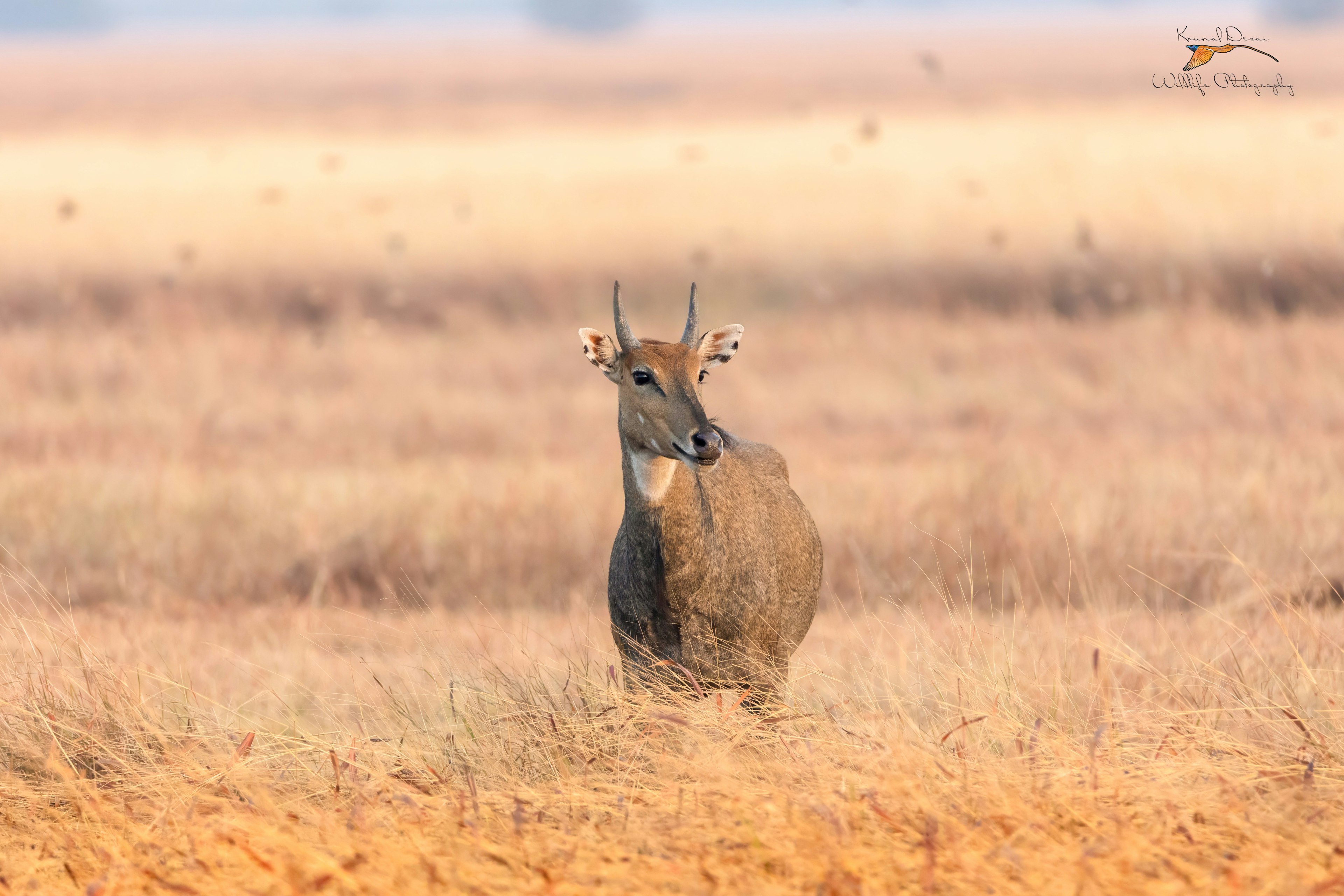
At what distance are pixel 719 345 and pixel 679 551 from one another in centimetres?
86

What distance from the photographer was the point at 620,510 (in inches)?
478

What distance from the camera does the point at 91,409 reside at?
16656 mm

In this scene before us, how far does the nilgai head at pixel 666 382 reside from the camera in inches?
243

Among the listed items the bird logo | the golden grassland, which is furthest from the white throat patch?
the bird logo

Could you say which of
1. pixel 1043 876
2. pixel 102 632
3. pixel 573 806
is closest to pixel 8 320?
pixel 102 632

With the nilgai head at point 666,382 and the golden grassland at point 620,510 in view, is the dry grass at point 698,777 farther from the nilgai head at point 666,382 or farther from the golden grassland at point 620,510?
the nilgai head at point 666,382

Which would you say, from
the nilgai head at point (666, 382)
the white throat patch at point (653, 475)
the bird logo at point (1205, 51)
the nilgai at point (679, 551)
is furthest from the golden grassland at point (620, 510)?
the bird logo at point (1205, 51)

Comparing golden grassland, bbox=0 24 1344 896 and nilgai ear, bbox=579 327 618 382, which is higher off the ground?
nilgai ear, bbox=579 327 618 382

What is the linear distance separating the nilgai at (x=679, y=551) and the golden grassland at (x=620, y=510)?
0.24m

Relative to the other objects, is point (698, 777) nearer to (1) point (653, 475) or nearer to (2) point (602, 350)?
(1) point (653, 475)

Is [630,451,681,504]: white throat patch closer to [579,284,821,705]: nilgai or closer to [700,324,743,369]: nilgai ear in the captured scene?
[579,284,821,705]: nilgai

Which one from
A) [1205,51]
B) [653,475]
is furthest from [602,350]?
[1205,51]

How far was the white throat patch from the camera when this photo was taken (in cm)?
664

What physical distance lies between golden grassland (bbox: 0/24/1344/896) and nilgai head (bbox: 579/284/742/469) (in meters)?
0.98
